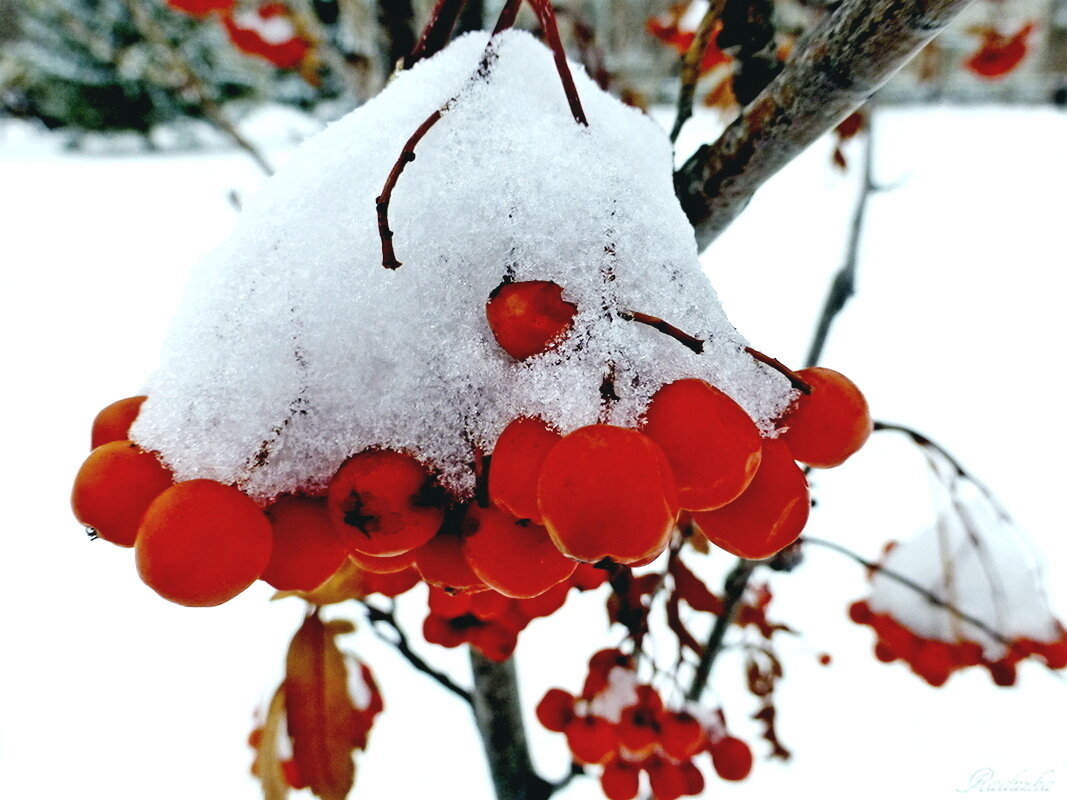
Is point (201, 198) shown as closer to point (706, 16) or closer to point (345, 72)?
point (345, 72)

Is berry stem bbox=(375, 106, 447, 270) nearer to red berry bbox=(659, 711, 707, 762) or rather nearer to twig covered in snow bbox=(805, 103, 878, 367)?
red berry bbox=(659, 711, 707, 762)

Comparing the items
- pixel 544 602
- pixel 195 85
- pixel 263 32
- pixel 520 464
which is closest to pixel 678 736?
pixel 544 602

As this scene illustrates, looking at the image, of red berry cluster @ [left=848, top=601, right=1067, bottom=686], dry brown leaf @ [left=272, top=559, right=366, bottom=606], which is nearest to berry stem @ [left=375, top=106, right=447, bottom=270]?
dry brown leaf @ [left=272, top=559, right=366, bottom=606]

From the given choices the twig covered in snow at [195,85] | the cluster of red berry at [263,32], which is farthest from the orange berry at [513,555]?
the cluster of red berry at [263,32]

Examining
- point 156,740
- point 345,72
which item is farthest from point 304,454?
point 156,740

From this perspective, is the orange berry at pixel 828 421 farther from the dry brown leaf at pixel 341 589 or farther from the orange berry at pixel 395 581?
the dry brown leaf at pixel 341 589
